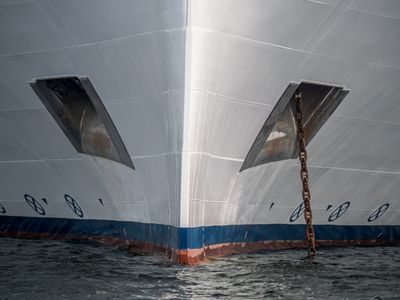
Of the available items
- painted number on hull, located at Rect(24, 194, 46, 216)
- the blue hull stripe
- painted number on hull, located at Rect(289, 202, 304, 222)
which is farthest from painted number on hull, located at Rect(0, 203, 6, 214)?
painted number on hull, located at Rect(289, 202, 304, 222)

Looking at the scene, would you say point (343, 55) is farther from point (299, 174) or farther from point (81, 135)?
point (81, 135)

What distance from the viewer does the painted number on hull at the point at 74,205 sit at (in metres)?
12.0

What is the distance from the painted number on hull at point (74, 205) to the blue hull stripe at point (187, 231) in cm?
14

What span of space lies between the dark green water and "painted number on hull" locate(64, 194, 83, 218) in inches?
21.6

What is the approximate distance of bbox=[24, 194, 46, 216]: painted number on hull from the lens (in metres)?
12.4

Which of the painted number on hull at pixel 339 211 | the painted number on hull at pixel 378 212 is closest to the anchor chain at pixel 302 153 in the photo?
the painted number on hull at pixel 339 211

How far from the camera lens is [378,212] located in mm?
13172

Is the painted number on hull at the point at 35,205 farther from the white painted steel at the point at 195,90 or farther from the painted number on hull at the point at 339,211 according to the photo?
the painted number on hull at the point at 339,211

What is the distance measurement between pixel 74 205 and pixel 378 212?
5098 mm

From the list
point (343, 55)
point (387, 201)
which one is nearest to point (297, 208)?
point (387, 201)

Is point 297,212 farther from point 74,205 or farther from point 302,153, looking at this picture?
point 74,205

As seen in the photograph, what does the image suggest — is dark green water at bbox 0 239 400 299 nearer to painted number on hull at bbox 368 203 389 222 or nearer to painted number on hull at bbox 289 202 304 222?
painted number on hull at bbox 289 202 304 222

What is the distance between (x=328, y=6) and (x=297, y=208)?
3.62 meters

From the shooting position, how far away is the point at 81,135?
11000 millimetres
